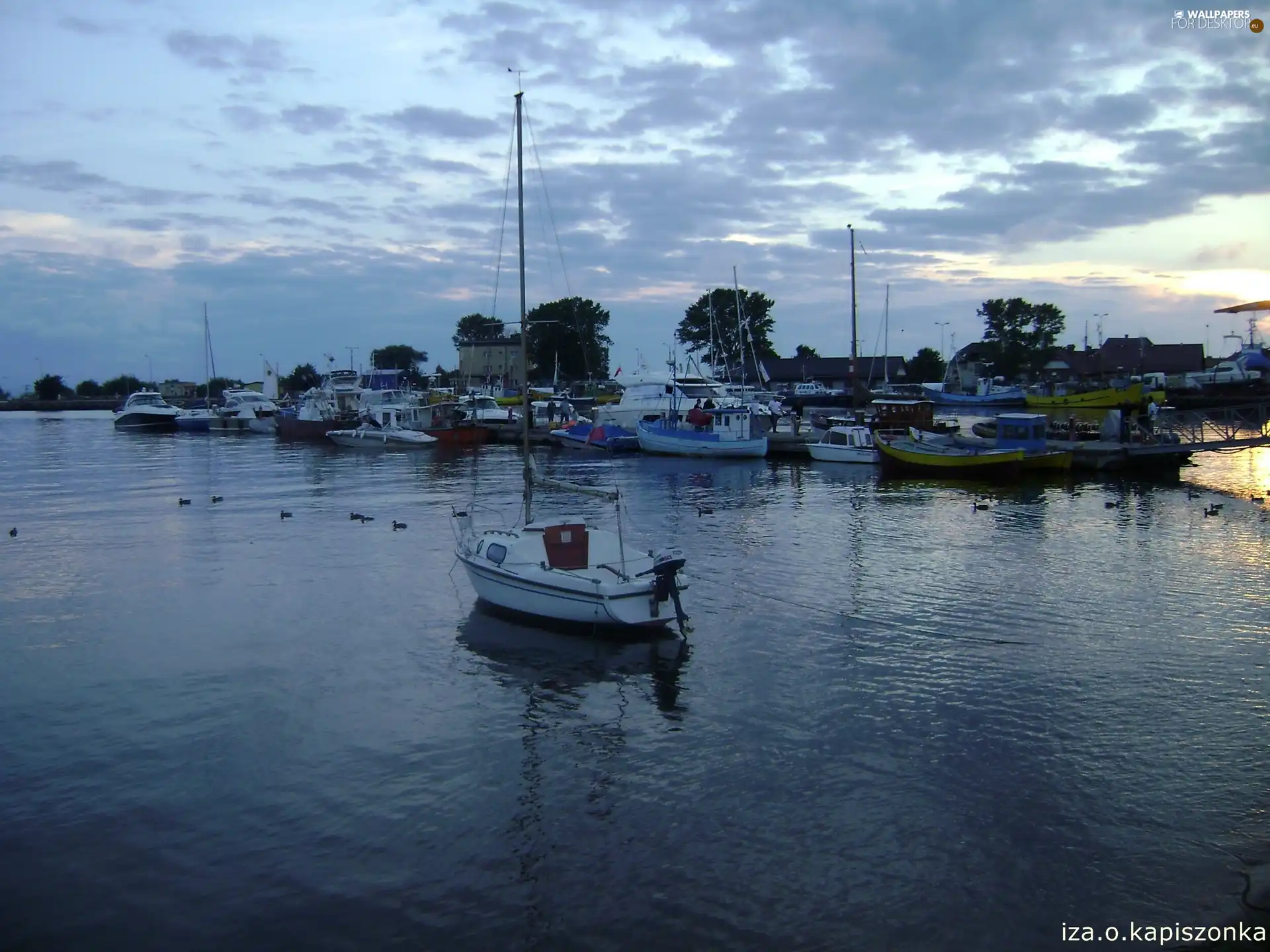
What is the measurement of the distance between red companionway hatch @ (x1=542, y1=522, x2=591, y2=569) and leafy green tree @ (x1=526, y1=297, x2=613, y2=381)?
108 metres

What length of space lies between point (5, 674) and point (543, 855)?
12618 mm

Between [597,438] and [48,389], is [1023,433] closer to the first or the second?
[597,438]

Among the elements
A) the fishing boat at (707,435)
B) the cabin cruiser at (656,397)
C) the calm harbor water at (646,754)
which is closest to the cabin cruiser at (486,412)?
the cabin cruiser at (656,397)

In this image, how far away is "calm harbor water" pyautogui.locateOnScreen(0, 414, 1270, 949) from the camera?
10258 mm

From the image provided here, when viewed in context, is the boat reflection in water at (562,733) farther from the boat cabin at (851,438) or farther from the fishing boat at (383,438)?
the fishing boat at (383,438)

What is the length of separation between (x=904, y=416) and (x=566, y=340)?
2961 inches

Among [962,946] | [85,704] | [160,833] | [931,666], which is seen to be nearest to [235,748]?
[160,833]

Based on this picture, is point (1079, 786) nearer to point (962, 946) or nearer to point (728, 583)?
point (962, 946)

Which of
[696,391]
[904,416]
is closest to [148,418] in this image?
[696,391]

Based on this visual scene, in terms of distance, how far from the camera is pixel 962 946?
31.0ft

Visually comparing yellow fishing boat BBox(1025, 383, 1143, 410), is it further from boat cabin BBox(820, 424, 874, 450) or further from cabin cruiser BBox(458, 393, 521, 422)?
cabin cruiser BBox(458, 393, 521, 422)

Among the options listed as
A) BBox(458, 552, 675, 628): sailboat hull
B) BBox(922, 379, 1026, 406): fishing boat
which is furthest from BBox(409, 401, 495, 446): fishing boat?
BBox(922, 379, 1026, 406): fishing boat

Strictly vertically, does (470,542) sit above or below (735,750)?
above

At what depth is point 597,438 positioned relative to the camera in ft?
209
